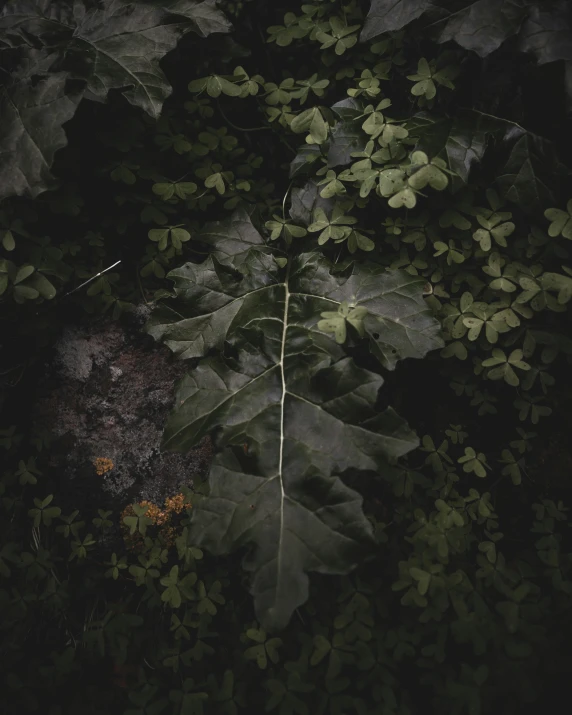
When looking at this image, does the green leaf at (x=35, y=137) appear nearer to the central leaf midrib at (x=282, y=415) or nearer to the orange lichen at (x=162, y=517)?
the central leaf midrib at (x=282, y=415)

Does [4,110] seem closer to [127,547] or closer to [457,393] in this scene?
[127,547]

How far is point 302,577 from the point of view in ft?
5.13

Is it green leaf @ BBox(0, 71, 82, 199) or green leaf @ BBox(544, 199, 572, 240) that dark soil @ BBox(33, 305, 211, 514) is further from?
green leaf @ BBox(544, 199, 572, 240)

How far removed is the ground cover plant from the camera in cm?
178

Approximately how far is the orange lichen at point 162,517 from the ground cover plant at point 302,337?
0.02 m

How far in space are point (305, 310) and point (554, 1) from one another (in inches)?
57.0

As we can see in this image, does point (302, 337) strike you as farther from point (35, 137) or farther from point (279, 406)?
point (35, 137)

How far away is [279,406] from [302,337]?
31 cm

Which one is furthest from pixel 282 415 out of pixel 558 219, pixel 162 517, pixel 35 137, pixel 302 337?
pixel 35 137

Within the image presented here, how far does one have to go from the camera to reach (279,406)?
6.11 ft

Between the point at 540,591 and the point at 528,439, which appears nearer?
the point at 540,591

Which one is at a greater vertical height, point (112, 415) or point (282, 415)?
point (282, 415)

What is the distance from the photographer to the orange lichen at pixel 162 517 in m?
2.36

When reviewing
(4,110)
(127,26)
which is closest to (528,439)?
→ (127,26)
